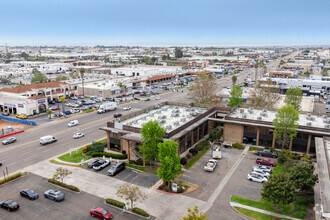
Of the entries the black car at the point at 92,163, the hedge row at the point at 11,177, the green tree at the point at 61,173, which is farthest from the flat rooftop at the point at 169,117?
the hedge row at the point at 11,177

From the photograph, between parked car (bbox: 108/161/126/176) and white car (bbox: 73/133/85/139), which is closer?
parked car (bbox: 108/161/126/176)

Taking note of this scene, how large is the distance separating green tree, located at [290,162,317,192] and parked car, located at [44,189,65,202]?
27.3m

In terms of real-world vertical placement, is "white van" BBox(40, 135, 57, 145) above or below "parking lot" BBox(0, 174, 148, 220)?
above

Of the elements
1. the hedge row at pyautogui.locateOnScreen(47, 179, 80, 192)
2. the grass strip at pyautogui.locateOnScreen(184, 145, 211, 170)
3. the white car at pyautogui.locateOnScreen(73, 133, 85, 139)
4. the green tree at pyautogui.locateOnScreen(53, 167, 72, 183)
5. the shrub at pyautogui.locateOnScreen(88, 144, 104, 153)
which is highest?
the green tree at pyautogui.locateOnScreen(53, 167, 72, 183)

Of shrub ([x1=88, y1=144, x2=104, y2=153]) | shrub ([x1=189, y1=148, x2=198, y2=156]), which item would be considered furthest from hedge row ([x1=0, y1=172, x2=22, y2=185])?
shrub ([x1=189, y1=148, x2=198, y2=156])

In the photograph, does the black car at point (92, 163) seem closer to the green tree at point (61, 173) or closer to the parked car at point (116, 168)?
the parked car at point (116, 168)

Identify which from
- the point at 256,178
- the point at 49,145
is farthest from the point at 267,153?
the point at 49,145

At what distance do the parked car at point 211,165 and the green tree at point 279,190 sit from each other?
11.4 metres

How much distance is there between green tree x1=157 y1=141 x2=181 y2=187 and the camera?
32.4 m

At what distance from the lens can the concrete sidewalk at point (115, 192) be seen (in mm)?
29969

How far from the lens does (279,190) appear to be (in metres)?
28.0

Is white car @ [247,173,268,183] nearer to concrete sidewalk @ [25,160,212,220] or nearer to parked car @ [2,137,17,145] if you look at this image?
concrete sidewalk @ [25,160,212,220]

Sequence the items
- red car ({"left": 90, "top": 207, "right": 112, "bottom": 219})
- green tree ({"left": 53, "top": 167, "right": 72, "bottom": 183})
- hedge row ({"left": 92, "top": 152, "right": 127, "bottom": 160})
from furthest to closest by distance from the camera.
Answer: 1. hedge row ({"left": 92, "top": 152, "right": 127, "bottom": 160})
2. green tree ({"left": 53, "top": 167, "right": 72, "bottom": 183})
3. red car ({"left": 90, "top": 207, "right": 112, "bottom": 219})

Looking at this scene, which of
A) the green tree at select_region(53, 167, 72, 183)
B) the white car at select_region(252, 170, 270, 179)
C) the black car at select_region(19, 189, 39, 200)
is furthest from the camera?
the white car at select_region(252, 170, 270, 179)
